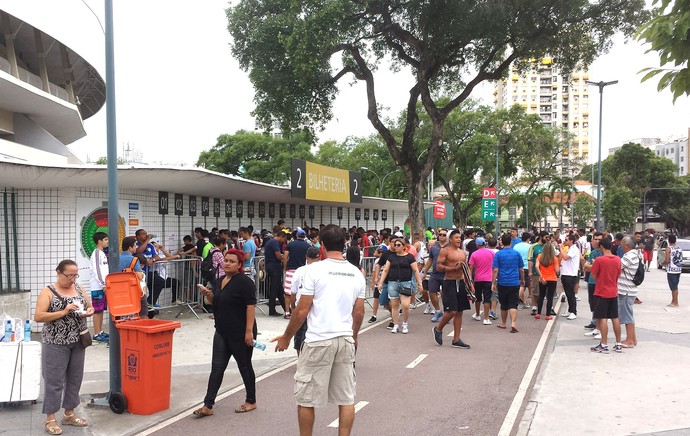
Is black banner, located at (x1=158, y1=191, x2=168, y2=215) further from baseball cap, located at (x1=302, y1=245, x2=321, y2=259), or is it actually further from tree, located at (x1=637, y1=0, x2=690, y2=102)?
tree, located at (x1=637, y1=0, x2=690, y2=102)

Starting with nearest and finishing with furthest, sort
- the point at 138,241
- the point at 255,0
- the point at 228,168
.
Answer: the point at 138,241 < the point at 255,0 < the point at 228,168

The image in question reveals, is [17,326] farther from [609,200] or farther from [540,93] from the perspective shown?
[540,93]

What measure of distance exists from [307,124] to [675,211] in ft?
236

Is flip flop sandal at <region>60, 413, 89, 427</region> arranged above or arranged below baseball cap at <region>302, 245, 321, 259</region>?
below

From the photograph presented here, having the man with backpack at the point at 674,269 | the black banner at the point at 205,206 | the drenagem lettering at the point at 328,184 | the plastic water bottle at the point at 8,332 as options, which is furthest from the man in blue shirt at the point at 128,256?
the man with backpack at the point at 674,269

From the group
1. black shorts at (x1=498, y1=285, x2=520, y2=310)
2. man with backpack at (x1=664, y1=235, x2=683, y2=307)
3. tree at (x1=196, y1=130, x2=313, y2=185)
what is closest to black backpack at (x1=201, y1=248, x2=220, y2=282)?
black shorts at (x1=498, y1=285, x2=520, y2=310)

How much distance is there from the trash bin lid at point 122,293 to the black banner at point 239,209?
11.5m

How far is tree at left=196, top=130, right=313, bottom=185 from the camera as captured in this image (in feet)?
172

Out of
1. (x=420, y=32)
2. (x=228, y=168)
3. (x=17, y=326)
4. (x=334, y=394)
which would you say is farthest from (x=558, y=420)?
(x=228, y=168)

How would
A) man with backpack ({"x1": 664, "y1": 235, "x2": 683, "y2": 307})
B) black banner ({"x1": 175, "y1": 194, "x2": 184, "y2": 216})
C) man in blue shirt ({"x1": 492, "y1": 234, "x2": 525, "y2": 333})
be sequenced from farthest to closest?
1. man with backpack ({"x1": 664, "y1": 235, "x2": 683, "y2": 307})
2. black banner ({"x1": 175, "y1": 194, "x2": 184, "y2": 216})
3. man in blue shirt ({"x1": 492, "y1": 234, "x2": 525, "y2": 333})

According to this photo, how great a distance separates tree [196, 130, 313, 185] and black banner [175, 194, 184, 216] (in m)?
36.6

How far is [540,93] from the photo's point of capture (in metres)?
133

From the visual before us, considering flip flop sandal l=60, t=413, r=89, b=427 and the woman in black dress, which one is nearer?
flip flop sandal l=60, t=413, r=89, b=427

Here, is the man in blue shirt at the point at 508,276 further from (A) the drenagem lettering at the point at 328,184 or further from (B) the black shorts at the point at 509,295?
(A) the drenagem lettering at the point at 328,184
